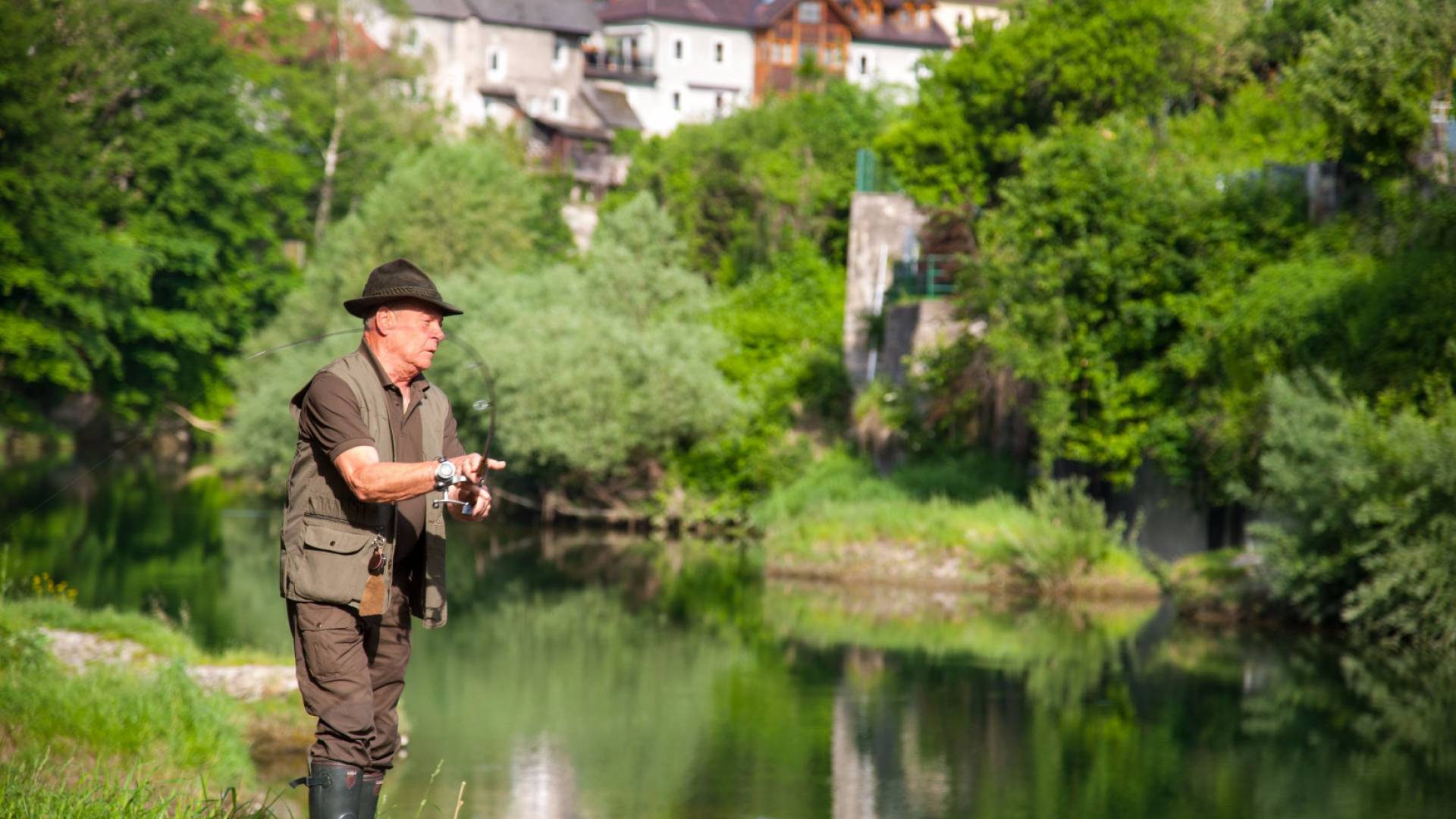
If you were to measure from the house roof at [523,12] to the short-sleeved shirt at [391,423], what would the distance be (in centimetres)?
7337

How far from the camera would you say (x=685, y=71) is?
286 ft

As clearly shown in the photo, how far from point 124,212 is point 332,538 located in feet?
128

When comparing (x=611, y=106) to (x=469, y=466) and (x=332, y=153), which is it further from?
(x=469, y=466)

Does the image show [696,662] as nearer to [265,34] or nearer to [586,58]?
[265,34]

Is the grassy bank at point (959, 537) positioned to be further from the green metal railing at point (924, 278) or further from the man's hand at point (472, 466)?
the man's hand at point (472, 466)

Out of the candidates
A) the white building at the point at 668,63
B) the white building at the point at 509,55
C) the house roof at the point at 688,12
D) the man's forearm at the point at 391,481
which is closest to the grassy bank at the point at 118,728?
the man's forearm at the point at 391,481

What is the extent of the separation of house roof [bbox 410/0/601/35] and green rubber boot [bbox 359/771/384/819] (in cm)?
7383

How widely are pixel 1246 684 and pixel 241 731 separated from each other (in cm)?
1086

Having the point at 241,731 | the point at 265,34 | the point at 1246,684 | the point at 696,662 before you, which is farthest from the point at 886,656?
the point at 265,34

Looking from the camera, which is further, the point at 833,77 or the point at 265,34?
the point at 833,77

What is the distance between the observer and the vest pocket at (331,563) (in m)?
5.86

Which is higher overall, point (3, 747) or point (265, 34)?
point (265, 34)

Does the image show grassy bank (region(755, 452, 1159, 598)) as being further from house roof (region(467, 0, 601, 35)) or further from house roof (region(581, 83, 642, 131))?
house roof (region(467, 0, 601, 35))

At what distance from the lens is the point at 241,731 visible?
12250 millimetres
